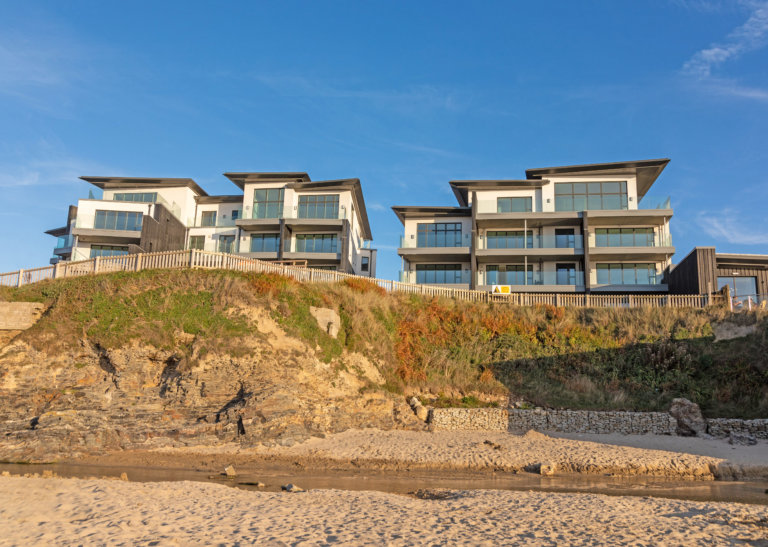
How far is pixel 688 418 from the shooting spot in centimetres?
2028

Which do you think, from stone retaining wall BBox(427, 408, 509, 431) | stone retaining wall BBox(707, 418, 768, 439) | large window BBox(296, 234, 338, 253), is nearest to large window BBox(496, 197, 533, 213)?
large window BBox(296, 234, 338, 253)

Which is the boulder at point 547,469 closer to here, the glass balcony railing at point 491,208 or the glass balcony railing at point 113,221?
the glass balcony railing at point 491,208

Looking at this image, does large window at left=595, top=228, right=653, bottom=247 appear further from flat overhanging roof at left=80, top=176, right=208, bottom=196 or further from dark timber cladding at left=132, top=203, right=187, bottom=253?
flat overhanging roof at left=80, top=176, right=208, bottom=196

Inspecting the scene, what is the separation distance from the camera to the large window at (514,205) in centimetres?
3962

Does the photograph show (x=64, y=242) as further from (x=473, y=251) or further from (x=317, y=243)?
(x=473, y=251)

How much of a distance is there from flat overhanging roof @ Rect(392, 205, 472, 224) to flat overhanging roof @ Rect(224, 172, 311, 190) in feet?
26.9

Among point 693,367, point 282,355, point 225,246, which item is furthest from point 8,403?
point 693,367

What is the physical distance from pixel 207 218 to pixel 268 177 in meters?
7.07

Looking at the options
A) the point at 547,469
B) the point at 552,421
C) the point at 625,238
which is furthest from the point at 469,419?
the point at 625,238

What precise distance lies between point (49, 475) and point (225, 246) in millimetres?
29315

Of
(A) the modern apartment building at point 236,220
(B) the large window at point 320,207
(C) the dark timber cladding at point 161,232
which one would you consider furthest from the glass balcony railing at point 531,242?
(C) the dark timber cladding at point 161,232

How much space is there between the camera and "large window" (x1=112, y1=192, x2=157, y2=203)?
145 feet

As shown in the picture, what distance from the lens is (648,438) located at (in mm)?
19781

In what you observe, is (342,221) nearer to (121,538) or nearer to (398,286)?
(398,286)
